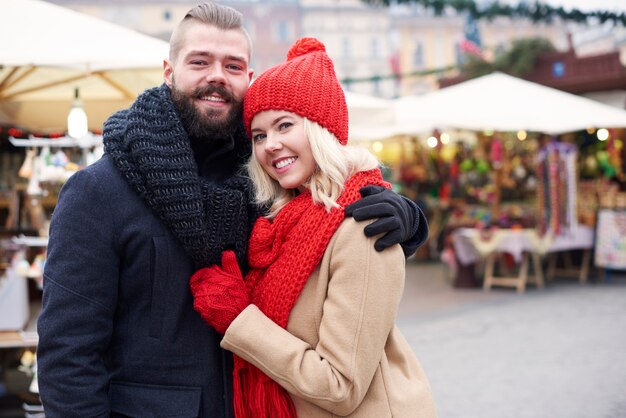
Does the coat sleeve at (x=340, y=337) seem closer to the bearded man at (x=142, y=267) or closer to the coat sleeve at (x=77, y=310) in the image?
Answer: the bearded man at (x=142, y=267)

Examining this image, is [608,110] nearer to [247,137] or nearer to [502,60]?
[502,60]

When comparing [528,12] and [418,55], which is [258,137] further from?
[418,55]

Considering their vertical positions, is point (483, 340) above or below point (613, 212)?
below

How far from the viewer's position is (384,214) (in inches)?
70.4

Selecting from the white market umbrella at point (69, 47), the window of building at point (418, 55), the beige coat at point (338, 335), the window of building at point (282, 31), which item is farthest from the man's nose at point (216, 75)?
the window of building at point (282, 31)

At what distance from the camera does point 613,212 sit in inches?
372

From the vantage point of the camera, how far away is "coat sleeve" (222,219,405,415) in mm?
1688

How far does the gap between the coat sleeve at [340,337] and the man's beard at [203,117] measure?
53 cm

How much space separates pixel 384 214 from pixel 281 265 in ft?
1.06

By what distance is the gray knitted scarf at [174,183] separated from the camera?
5.85 feet

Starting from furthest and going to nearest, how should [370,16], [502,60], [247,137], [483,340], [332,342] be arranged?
[370,16], [502,60], [483,340], [247,137], [332,342]

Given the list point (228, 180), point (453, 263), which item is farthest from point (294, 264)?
point (453, 263)

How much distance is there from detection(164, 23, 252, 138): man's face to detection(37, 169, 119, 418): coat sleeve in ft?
1.33

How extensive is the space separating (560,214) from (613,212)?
2.69ft
